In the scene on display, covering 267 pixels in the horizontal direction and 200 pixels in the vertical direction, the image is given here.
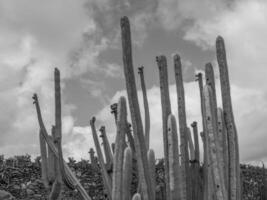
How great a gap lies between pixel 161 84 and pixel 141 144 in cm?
66

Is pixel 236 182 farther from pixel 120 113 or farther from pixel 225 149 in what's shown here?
pixel 120 113

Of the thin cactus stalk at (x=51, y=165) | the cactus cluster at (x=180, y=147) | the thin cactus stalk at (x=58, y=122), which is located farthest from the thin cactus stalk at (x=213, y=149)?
the thin cactus stalk at (x=51, y=165)

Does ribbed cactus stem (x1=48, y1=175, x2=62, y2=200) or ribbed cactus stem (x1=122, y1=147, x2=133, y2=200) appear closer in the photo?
ribbed cactus stem (x1=122, y1=147, x2=133, y2=200)

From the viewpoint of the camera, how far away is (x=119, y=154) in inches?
169

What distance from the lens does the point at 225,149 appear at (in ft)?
14.8

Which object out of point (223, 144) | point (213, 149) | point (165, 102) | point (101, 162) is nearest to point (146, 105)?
point (101, 162)

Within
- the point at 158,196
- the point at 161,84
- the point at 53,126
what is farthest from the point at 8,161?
the point at 161,84

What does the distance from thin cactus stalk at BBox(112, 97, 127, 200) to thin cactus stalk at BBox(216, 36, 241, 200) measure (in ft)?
3.19

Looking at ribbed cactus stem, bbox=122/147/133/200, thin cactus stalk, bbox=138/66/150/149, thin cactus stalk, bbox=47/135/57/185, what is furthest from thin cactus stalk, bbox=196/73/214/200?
thin cactus stalk, bbox=47/135/57/185

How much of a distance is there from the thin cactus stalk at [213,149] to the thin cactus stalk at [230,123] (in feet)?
0.72

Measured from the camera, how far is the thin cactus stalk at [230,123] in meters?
4.46

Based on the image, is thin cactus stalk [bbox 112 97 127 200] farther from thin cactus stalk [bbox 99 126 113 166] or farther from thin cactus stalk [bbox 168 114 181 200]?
thin cactus stalk [bbox 99 126 113 166]

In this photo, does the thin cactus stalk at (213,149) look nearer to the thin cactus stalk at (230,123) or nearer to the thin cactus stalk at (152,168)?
the thin cactus stalk at (230,123)

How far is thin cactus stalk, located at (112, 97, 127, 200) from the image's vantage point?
4.19 metres
